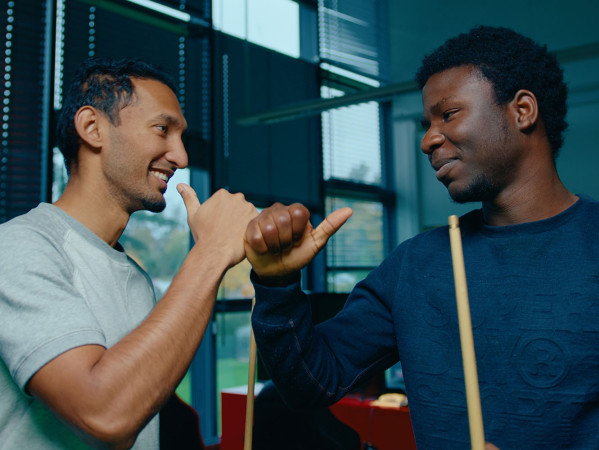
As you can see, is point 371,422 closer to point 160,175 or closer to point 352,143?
point 160,175

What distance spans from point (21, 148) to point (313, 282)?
261cm

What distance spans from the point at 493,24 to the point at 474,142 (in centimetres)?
407

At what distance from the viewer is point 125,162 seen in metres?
1.21

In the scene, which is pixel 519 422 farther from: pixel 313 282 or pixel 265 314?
pixel 313 282

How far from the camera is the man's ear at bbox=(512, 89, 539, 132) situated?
1049mm

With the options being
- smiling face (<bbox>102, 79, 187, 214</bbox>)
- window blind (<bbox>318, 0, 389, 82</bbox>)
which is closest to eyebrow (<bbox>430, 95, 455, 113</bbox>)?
smiling face (<bbox>102, 79, 187, 214</bbox>)

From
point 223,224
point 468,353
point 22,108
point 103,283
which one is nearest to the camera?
point 468,353

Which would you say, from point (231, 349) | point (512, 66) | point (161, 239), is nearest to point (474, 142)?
point (512, 66)

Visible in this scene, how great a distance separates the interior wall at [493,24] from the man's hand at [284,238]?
337cm

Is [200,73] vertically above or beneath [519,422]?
above

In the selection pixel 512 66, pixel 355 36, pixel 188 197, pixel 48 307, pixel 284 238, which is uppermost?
pixel 355 36

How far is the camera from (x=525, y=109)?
3.46ft

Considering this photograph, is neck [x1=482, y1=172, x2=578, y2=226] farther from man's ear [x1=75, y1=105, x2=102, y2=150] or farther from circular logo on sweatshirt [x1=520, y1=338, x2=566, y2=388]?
man's ear [x1=75, y1=105, x2=102, y2=150]

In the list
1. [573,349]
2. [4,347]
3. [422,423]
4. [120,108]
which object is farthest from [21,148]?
[573,349]
